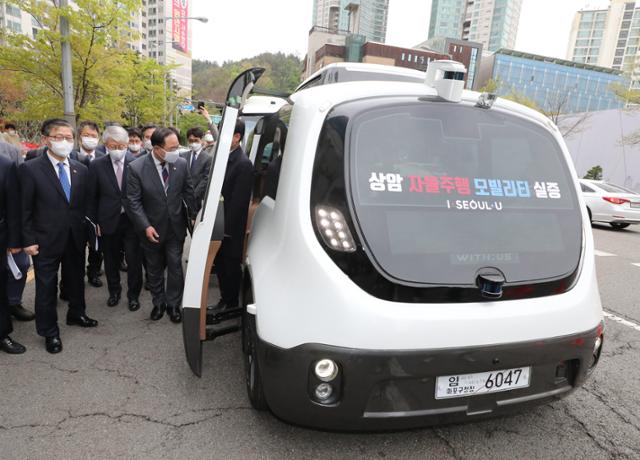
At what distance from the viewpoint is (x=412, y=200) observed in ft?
6.35

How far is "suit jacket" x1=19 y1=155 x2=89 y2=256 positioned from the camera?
294 cm

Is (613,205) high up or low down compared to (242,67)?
down

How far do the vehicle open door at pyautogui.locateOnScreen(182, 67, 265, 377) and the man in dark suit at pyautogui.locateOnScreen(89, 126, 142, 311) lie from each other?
77.5 inches

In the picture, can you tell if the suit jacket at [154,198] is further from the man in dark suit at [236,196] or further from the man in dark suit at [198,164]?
the man in dark suit at [236,196]

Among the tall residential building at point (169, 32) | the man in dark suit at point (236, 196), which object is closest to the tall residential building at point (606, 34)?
the tall residential building at point (169, 32)

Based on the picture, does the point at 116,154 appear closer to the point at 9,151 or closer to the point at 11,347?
the point at 9,151

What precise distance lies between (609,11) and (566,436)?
449ft

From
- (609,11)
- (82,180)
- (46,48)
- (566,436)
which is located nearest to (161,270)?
(82,180)

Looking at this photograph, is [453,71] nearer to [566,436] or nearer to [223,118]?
[223,118]

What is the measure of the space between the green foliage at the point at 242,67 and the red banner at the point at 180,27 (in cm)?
850

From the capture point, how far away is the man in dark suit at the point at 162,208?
11.6ft

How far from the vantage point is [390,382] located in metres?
1.79

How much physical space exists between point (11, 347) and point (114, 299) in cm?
110

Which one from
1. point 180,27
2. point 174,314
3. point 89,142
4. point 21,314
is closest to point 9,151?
point 89,142
